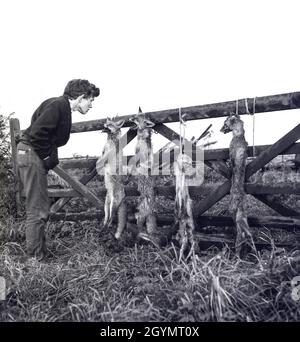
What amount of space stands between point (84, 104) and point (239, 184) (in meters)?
2.29

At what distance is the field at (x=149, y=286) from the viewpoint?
3367 mm

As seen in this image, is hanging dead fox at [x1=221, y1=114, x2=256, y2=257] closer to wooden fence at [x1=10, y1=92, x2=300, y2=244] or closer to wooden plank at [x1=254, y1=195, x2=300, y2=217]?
wooden fence at [x1=10, y1=92, x2=300, y2=244]

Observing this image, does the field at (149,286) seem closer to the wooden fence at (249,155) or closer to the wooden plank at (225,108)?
the wooden fence at (249,155)

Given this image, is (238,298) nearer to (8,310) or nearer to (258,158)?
(258,158)

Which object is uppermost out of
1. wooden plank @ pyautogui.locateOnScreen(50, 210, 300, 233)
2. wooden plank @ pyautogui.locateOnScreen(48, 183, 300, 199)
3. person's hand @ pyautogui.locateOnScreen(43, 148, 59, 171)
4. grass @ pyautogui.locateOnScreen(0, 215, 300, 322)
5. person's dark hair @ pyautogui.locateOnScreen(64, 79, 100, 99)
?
person's dark hair @ pyautogui.locateOnScreen(64, 79, 100, 99)

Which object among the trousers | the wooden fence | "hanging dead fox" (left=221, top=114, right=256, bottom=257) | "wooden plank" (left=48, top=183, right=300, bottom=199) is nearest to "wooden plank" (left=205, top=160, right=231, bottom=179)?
the wooden fence

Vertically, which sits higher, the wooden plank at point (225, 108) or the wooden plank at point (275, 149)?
the wooden plank at point (225, 108)

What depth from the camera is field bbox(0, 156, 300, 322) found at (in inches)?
133

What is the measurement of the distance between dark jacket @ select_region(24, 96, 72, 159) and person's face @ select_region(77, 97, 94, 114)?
21cm

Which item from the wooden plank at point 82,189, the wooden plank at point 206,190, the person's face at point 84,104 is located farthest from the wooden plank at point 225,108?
the wooden plank at point 82,189

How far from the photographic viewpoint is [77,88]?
17.3 feet

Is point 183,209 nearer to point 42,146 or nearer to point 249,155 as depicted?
point 249,155

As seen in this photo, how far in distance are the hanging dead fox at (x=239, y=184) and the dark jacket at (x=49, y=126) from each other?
6.74 ft
